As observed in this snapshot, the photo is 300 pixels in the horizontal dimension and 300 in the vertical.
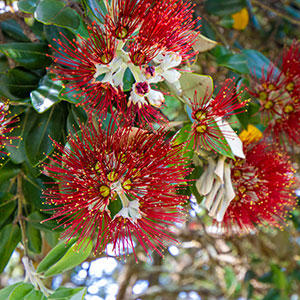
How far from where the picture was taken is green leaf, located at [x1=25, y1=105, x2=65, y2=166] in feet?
3.73

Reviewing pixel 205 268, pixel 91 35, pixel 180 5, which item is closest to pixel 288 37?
pixel 180 5

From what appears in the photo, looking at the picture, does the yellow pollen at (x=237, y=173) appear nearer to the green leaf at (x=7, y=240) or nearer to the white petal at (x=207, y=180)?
the white petal at (x=207, y=180)

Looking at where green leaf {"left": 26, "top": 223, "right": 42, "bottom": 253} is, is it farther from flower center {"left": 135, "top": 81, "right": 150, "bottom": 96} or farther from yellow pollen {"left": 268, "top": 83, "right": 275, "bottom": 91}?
yellow pollen {"left": 268, "top": 83, "right": 275, "bottom": 91}

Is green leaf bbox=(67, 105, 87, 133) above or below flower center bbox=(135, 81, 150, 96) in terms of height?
below

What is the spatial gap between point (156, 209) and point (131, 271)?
5.39 ft

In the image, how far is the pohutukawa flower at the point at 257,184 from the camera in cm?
133

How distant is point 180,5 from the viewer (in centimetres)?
107

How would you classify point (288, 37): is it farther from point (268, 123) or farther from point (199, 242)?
point (199, 242)

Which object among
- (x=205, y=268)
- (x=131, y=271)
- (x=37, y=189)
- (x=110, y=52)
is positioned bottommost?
(x=205, y=268)

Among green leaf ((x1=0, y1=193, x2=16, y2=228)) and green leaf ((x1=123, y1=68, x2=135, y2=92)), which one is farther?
green leaf ((x1=0, y1=193, x2=16, y2=228))

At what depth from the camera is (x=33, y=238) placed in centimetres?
141

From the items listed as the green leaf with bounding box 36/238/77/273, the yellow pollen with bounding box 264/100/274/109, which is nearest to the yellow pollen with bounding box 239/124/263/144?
the yellow pollen with bounding box 264/100/274/109

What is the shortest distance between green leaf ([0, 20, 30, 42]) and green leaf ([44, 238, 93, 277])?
776 mm

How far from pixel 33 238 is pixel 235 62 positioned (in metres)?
1.02
